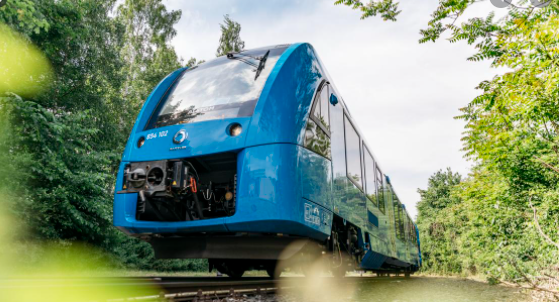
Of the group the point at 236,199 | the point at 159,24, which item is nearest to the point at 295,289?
the point at 236,199

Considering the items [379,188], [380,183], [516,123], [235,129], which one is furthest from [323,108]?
[380,183]

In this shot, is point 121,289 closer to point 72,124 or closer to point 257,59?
point 257,59

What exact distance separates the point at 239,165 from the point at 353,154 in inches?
135

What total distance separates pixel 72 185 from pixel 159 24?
54.7 ft

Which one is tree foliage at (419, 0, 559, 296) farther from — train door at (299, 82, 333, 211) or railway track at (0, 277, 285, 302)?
railway track at (0, 277, 285, 302)

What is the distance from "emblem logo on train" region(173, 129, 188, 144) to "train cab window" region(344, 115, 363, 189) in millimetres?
2893

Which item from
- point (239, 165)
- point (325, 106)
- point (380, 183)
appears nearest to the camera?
point (239, 165)

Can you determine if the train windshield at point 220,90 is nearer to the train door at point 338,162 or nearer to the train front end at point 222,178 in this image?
the train front end at point 222,178

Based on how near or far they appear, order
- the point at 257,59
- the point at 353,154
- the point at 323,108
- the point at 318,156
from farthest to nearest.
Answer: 1. the point at 353,154
2. the point at 323,108
3. the point at 257,59
4. the point at 318,156

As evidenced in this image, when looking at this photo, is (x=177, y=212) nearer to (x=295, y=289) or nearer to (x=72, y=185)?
Result: (x=295, y=289)

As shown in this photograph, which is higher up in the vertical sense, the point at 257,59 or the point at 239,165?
the point at 257,59

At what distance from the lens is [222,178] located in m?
4.69

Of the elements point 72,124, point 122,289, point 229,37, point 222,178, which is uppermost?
point 229,37

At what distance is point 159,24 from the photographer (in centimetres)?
2459
